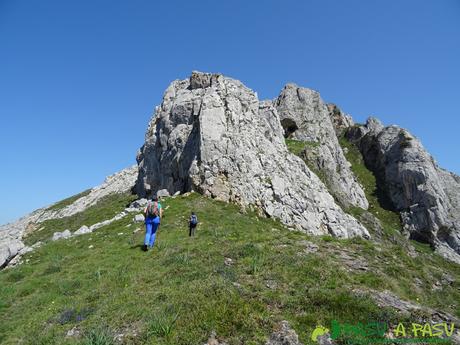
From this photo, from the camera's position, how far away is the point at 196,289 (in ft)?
40.2

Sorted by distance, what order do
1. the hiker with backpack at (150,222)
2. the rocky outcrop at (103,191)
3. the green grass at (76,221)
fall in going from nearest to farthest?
1. the hiker with backpack at (150,222)
2. the green grass at (76,221)
3. the rocky outcrop at (103,191)

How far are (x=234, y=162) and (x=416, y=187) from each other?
47104mm

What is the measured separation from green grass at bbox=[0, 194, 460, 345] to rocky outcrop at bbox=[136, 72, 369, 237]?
1126 cm

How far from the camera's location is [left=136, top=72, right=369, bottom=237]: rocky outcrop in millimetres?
33656

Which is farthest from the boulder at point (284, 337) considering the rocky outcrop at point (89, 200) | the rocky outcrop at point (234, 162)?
the rocky outcrop at point (89, 200)

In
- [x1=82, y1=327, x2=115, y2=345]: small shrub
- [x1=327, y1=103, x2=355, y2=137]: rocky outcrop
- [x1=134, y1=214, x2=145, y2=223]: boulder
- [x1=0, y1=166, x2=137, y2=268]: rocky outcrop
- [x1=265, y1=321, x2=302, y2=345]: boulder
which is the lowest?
[x1=82, y1=327, x2=115, y2=345]: small shrub

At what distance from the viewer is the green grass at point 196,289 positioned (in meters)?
10.2

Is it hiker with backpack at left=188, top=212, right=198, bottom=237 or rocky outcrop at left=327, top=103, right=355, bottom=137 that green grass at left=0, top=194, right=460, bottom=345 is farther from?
rocky outcrop at left=327, top=103, right=355, bottom=137

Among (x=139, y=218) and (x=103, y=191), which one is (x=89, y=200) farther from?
(x=139, y=218)

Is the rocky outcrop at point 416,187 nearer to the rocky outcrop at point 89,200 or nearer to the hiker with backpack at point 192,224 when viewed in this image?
the hiker with backpack at point 192,224

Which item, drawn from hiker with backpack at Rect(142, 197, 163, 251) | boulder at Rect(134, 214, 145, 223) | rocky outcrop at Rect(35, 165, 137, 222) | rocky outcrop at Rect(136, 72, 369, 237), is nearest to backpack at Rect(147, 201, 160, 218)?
hiker with backpack at Rect(142, 197, 163, 251)

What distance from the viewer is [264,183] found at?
34750mm

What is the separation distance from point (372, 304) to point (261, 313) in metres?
3.85

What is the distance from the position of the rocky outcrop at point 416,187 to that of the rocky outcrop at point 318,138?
7140 millimetres
